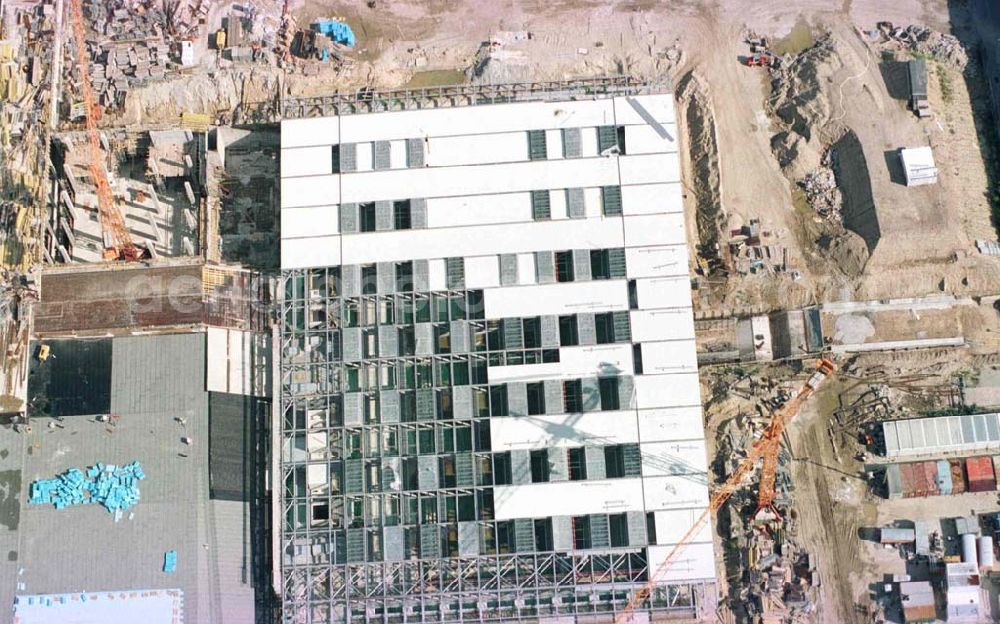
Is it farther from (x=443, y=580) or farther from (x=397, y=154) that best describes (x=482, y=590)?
(x=397, y=154)

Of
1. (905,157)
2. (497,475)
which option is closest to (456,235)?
(497,475)

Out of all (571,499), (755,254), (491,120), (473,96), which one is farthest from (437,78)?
(571,499)

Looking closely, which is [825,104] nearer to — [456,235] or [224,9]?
[456,235]

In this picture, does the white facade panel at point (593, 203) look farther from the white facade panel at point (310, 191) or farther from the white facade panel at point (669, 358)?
the white facade panel at point (310, 191)

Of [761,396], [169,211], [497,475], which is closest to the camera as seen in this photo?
[497,475]

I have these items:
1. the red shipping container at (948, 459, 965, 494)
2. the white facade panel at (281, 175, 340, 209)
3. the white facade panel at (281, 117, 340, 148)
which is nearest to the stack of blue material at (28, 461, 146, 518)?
the white facade panel at (281, 175, 340, 209)

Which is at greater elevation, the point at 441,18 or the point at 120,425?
the point at 441,18
